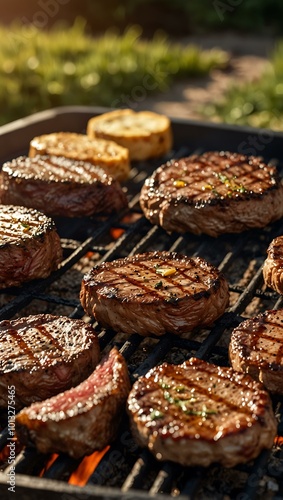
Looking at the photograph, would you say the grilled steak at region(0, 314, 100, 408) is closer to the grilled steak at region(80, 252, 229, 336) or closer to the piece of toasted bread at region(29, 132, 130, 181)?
the grilled steak at region(80, 252, 229, 336)

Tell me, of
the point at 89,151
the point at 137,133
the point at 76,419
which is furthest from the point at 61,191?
the point at 76,419

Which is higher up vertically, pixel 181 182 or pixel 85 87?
pixel 181 182

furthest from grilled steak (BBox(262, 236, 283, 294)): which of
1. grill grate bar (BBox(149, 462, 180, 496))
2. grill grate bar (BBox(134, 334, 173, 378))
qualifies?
grill grate bar (BBox(149, 462, 180, 496))

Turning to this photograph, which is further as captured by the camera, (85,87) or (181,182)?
(85,87)

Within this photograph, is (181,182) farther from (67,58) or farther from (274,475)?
(67,58)

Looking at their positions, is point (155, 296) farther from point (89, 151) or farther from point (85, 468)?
point (89, 151)

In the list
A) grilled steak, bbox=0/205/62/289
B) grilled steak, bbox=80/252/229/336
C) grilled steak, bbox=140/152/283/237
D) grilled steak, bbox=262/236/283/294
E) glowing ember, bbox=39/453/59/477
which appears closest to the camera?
glowing ember, bbox=39/453/59/477

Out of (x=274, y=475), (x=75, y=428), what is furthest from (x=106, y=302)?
(x=274, y=475)
